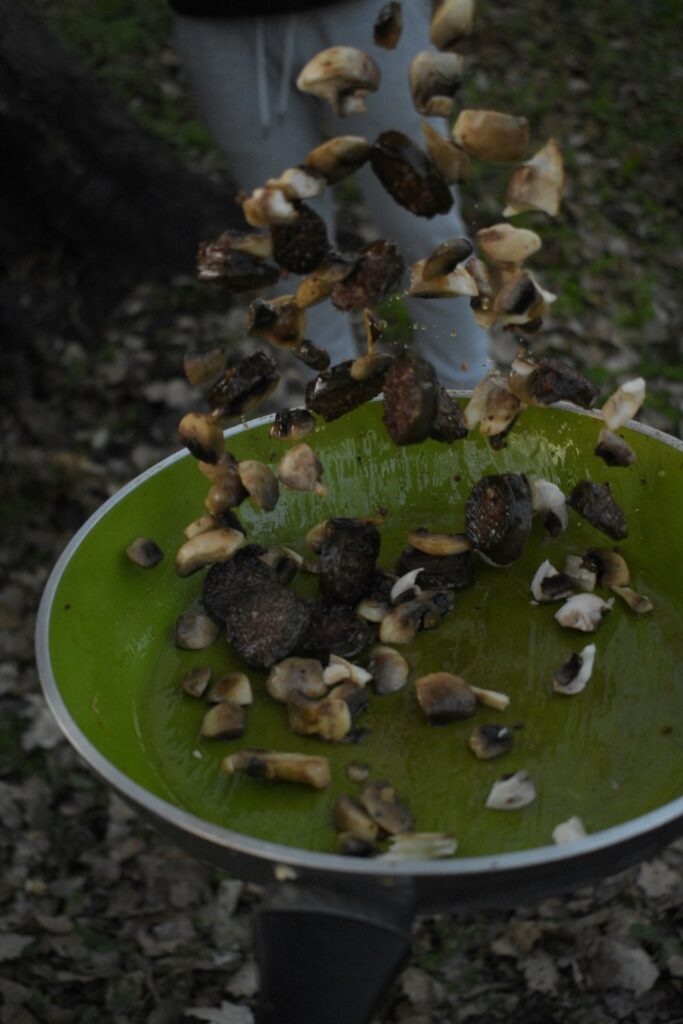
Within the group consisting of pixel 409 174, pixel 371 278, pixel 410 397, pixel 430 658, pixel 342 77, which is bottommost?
pixel 430 658

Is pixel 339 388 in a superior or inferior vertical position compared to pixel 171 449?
superior

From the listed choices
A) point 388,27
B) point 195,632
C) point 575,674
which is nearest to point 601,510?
point 575,674

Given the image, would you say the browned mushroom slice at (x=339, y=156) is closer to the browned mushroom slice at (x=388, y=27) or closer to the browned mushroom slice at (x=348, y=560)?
the browned mushroom slice at (x=388, y=27)

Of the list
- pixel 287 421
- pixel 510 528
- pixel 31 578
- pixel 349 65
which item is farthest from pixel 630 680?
pixel 31 578

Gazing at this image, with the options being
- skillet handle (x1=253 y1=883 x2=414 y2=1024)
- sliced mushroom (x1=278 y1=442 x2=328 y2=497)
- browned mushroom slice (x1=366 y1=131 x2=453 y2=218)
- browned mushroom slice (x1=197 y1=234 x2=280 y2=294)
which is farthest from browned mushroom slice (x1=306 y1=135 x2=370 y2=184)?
skillet handle (x1=253 y1=883 x2=414 y2=1024)

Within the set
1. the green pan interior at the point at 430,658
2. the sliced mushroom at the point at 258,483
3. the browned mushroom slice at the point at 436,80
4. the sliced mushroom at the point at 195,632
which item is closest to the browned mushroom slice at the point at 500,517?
the green pan interior at the point at 430,658

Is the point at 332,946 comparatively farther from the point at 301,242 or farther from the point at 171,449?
the point at 171,449
